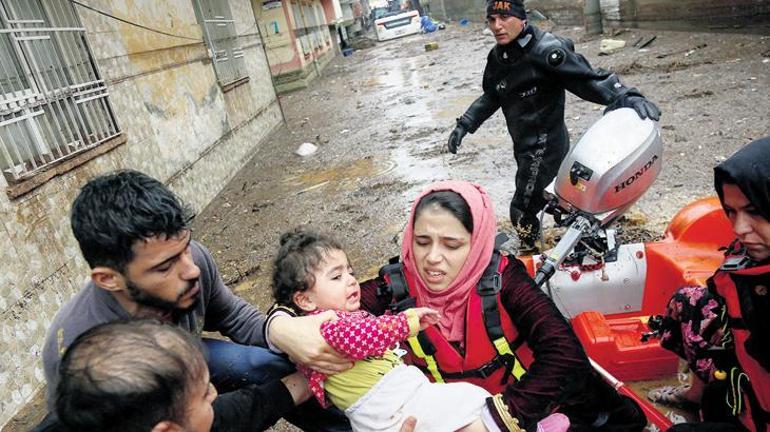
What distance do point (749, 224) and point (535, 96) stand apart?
1957 mm

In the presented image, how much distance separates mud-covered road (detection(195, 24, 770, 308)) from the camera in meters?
4.32

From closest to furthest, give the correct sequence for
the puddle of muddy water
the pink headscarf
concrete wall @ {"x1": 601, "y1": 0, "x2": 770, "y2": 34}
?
the pink headscarf → the puddle of muddy water → concrete wall @ {"x1": 601, "y1": 0, "x2": 770, "y2": 34}

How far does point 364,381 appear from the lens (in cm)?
160

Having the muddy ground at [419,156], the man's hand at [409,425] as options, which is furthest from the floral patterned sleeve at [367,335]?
the muddy ground at [419,156]

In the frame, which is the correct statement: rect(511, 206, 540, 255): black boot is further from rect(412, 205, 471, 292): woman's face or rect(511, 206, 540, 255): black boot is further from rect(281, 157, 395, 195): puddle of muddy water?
rect(281, 157, 395, 195): puddle of muddy water

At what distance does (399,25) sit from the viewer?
29.2 metres

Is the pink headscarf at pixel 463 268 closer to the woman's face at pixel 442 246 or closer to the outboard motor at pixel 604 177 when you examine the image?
the woman's face at pixel 442 246

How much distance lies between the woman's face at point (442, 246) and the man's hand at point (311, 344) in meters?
0.37

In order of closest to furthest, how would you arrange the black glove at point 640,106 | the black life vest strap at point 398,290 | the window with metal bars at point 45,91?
the black life vest strap at point 398,290 < the black glove at point 640,106 < the window with metal bars at point 45,91

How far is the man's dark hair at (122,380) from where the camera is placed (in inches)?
42.0

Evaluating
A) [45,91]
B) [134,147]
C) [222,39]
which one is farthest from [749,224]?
[222,39]

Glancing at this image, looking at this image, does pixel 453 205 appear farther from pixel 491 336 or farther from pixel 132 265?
pixel 132 265

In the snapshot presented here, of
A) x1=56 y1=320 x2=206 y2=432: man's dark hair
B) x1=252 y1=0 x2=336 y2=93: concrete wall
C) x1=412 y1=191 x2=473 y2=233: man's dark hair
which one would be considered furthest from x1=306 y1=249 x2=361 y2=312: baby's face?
Answer: x1=252 y1=0 x2=336 y2=93: concrete wall

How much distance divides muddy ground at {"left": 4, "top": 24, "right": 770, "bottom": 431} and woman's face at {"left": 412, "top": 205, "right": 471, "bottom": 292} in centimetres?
131
